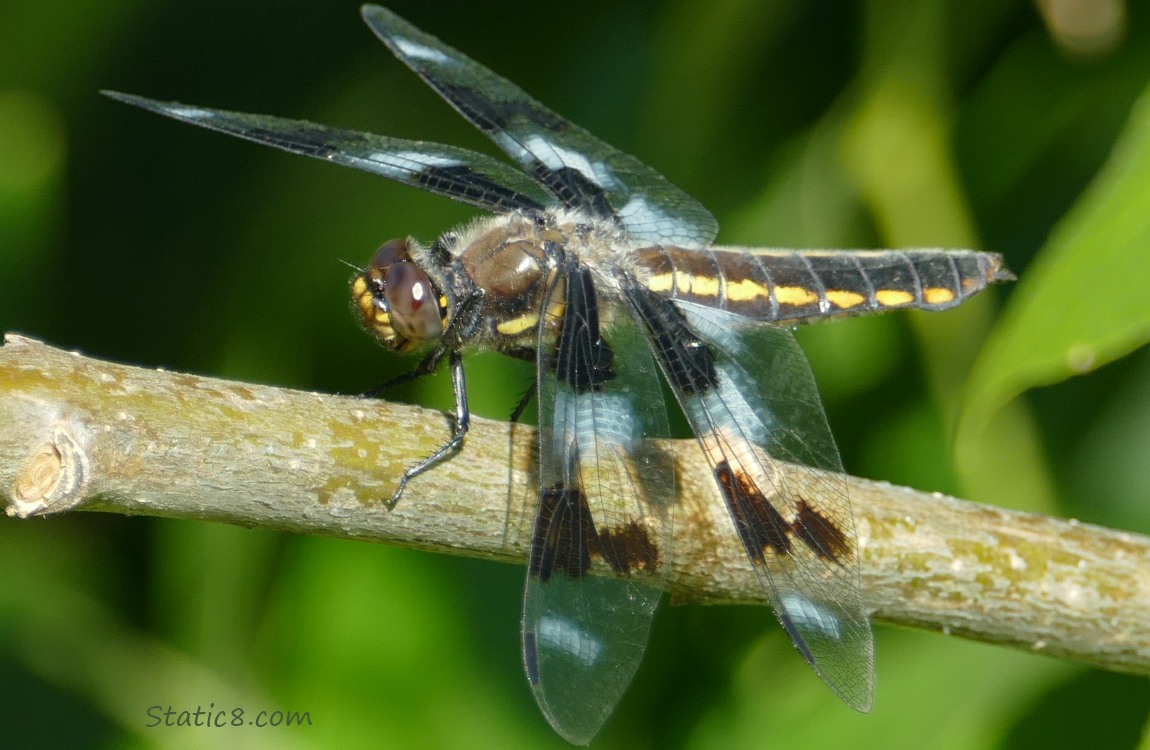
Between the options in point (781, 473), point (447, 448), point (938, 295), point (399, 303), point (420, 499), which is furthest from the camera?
point (938, 295)

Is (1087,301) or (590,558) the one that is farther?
(590,558)

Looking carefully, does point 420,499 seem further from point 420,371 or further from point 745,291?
point 745,291

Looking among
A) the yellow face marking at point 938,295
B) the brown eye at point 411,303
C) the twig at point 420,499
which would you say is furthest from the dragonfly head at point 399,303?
the yellow face marking at point 938,295

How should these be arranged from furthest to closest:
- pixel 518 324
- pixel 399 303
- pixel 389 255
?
pixel 518 324, pixel 389 255, pixel 399 303

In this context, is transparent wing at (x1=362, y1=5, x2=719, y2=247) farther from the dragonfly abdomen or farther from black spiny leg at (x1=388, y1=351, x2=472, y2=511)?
black spiny leg at (x1=388, y1=351, x2=472, y2=511)

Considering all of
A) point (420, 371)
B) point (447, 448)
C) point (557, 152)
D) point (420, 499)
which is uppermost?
point (557, 152)

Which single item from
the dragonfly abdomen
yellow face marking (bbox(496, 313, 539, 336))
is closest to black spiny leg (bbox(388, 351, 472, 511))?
yellow face marking (bbox(496, 313, 539, 336))

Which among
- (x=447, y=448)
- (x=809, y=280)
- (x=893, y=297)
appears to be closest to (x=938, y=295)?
(x=893, y=297)

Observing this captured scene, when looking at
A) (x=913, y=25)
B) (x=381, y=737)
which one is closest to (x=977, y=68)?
(x=913, y=25)
